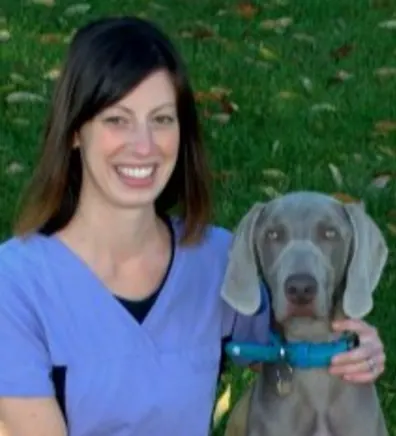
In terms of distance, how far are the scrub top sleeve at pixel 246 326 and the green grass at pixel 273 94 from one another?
2.45 ft

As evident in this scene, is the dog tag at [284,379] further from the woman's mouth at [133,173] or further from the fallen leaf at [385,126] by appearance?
the fallen leaf at [385,126]

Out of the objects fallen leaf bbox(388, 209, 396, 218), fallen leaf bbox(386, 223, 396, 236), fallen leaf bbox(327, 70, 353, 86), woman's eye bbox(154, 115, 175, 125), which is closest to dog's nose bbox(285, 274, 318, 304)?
woman's eye bbox(154, 115, 175, 125)

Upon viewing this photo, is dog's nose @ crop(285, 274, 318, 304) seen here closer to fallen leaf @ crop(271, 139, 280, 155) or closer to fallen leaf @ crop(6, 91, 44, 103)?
fallen leaf @ crop(271, 139, 280, 155)

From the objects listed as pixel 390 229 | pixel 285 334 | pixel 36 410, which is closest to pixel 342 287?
pixel 285 334

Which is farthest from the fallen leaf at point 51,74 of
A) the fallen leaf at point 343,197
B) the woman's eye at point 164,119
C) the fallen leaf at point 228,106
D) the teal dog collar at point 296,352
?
the teal dog collar at point 296,352

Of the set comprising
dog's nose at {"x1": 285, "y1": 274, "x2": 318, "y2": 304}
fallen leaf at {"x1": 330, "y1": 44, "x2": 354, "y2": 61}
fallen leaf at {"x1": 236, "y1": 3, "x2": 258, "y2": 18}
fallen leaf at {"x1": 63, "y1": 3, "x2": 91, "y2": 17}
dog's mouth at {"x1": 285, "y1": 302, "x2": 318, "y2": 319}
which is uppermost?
dog's nose at {"x1": 285, "y1": 274, "x2": 318, "y2": 304}

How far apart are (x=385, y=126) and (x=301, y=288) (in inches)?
131

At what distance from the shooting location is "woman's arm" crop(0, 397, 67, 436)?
414 cm

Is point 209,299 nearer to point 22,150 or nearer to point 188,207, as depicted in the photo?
point 188,207

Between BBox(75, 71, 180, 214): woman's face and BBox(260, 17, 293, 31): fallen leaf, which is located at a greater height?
BBox(75, 71, 180, 214): woman's face

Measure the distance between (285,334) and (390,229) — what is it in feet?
6.44

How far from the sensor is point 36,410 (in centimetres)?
416

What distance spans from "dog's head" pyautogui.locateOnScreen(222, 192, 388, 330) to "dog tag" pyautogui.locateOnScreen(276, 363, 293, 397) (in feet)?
0.51

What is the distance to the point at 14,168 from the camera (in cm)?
668
